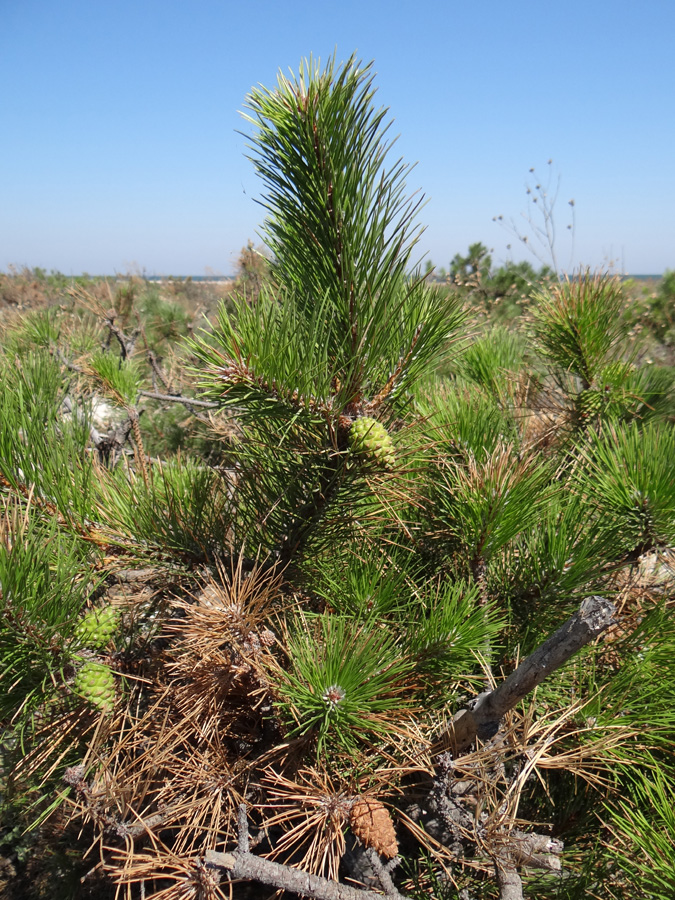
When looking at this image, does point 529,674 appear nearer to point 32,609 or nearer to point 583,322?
point 32,609

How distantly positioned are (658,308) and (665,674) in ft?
12.5

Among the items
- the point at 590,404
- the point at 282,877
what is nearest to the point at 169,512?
the point at 282,877

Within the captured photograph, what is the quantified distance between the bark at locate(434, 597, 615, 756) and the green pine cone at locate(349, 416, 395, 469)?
0.29 meters

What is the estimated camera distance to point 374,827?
71 cm

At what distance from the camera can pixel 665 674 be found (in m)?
0.85

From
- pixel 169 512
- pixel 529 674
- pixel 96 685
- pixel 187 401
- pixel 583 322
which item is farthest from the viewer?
pixel 583 322

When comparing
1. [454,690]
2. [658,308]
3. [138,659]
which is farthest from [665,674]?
[658,308]

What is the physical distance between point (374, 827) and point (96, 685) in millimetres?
426

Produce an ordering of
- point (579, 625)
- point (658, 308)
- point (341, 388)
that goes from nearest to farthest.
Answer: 1. point (579, 625)
2. point (341, 388)
3. point (658, 308)

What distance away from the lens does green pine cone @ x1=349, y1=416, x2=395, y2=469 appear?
2.29ft

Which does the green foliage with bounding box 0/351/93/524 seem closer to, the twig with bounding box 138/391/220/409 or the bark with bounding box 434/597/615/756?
the twig with bounding box 138/391/220/409

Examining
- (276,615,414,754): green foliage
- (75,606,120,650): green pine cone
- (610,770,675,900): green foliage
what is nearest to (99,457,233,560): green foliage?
(75,606,120,650): green pine cone

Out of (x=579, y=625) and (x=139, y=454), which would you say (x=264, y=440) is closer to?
(x=139, y=454)

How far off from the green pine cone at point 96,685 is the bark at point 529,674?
1.62ft
